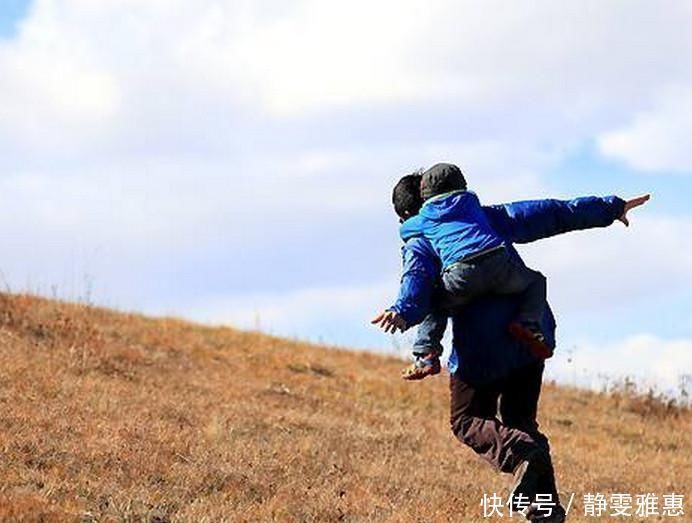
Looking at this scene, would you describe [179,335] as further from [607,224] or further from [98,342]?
[607,224]

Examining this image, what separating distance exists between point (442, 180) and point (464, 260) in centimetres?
52

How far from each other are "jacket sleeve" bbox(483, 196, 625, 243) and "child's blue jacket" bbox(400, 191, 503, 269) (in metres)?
0.18

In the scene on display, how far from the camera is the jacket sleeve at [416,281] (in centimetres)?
696

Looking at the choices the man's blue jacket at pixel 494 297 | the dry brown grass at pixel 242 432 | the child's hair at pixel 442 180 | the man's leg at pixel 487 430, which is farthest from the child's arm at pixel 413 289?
the dry brown grass at pixel 242 432

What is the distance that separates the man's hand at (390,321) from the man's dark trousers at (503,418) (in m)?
0.69

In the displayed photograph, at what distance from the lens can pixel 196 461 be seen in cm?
930

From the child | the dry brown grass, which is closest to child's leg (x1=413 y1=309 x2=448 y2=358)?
the child

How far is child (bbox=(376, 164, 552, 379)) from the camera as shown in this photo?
23.2 ft

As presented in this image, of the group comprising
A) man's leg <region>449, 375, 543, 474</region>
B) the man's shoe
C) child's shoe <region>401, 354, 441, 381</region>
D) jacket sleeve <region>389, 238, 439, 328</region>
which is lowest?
the man's shoe

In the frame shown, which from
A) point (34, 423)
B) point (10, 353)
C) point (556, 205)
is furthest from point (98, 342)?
point (556, 205)

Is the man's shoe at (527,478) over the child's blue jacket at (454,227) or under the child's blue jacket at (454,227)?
under

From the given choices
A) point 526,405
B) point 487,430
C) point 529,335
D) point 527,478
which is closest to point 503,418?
point 526,405

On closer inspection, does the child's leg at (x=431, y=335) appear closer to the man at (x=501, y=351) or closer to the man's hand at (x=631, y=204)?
the man at (x=501, y=351)

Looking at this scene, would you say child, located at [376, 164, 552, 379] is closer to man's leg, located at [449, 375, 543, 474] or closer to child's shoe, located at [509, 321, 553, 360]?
child's shoe, located at [509, 321, 553, 360]
